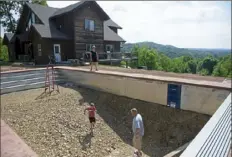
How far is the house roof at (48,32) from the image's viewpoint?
737 inches

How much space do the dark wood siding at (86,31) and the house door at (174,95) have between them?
575 inches

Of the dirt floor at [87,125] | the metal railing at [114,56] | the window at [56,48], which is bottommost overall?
the dirt floor at [87,125]

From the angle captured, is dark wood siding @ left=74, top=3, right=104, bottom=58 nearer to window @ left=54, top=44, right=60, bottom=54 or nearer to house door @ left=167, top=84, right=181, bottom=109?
window @ left=54, top=44, right=60, bottom=54

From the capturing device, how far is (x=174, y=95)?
7.79 meters

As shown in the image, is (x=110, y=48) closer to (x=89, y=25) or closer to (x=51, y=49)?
(x=89, y=25)

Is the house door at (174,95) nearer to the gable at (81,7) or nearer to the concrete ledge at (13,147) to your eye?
the concrete ledge at (13,147)

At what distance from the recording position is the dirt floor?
21.8ft

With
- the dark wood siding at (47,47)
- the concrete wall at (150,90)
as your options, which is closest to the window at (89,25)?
the dark wood siding at (47,47)

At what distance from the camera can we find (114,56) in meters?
22.7

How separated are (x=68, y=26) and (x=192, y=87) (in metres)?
16.1

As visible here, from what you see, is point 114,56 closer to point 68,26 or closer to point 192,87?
point 68,26

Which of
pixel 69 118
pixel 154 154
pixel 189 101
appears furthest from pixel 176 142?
pixel 69 118

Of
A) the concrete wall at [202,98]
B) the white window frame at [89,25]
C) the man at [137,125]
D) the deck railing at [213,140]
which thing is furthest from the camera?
the white window frame at [89,25]

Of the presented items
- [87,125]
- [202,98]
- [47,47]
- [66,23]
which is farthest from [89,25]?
[202,98]
